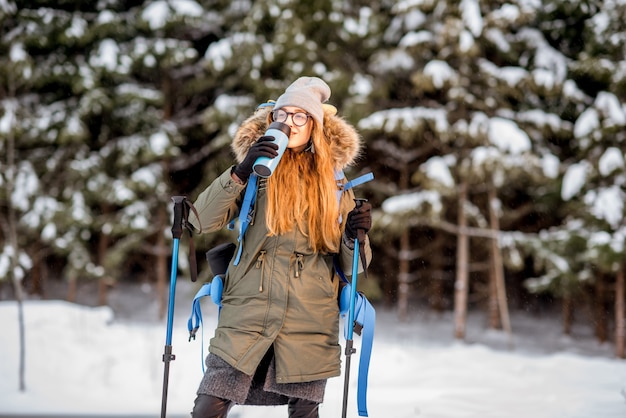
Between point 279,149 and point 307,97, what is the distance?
36 cm

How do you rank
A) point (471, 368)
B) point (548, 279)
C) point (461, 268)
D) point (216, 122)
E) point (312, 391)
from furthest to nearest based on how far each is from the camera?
1. point (216, 122)
2. point (461, 268)
3. point (548, 279)
4. point (471, 368)
5. point (312, 391)

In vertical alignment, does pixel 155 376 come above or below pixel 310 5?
below

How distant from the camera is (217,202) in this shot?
2754mm

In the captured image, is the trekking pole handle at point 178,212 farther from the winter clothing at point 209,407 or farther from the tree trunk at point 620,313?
the tree trunk at point 620,313

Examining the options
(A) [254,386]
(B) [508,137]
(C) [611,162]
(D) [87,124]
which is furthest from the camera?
(D) [87,124]

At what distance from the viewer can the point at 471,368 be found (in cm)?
865

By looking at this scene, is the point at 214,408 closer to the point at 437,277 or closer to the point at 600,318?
the point at 600,318

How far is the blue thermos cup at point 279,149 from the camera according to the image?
2590mm

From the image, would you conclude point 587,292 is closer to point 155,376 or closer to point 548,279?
point 548,279

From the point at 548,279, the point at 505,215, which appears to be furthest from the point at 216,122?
the point at 548,279

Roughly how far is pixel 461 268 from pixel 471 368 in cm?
256

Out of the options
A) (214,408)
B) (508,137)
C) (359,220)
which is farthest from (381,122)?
(214,408)

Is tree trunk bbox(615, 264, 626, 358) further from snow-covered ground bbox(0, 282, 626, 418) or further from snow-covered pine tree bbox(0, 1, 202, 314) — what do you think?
snow-covered pine tree bbox(0, 1, 202, 314)

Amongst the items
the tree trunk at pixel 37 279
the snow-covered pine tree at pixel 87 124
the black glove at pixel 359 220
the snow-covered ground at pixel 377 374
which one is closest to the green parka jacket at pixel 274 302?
the black glove at pixel 359 220
